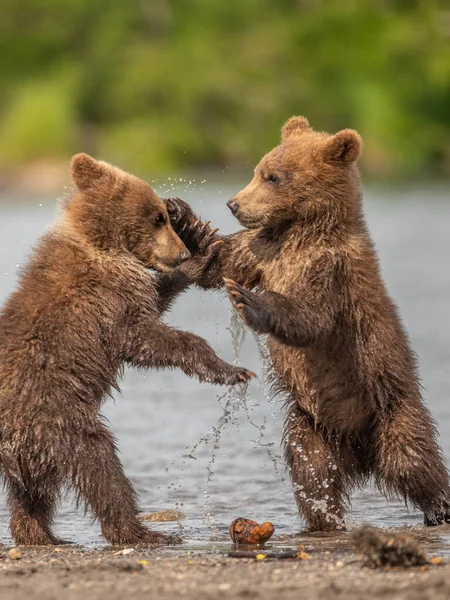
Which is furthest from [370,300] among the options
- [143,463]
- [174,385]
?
[174,385]

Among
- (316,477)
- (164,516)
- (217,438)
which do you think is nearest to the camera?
(316,477)

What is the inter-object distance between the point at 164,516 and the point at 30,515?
1173 mm

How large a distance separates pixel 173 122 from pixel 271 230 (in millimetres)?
43282

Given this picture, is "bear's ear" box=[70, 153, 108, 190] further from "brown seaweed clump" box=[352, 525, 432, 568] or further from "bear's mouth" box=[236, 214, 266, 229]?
"brown seaweed clump" box=[352, 525, 432, 568]

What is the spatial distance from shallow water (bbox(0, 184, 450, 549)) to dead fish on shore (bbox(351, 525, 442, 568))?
1363mm

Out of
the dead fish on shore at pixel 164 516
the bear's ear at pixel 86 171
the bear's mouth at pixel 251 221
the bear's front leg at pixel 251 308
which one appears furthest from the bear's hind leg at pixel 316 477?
the bear's ear at pixel 86 171

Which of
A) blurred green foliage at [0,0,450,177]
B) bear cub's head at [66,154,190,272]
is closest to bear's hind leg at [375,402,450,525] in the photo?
bear cub's head at [66,154,190,272]

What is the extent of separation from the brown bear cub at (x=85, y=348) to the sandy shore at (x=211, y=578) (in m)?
0.63

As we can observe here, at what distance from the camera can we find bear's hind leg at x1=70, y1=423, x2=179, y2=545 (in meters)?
7.52

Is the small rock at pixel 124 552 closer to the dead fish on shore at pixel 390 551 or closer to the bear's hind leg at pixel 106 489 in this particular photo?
the bear's hind leg at pixel 106 489

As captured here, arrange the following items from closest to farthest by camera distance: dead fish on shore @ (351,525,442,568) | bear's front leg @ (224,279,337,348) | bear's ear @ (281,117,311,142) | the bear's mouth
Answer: dead fish on shore @ (351,525,442,568), bear's front leg @ (224,279,337,348), the bear's mouth, bear's ear @ (281,117,311,142)

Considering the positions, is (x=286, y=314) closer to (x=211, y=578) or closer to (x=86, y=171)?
(x=86, y=171)

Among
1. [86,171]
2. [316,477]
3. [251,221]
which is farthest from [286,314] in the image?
[86,171]

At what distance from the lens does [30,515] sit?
7.77 m
